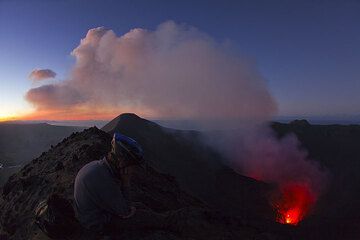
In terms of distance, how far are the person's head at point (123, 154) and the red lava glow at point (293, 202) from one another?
1537 inches

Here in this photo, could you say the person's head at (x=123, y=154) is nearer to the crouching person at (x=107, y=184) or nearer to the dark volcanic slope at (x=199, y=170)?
the crouching person at (x=107, y=184)

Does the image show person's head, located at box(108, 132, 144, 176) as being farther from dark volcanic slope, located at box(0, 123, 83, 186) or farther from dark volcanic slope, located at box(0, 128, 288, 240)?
dark volcanic slope, located at box(0, 123, 83, 186)

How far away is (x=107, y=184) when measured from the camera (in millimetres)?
6445

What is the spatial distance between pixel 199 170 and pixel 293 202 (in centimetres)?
1362

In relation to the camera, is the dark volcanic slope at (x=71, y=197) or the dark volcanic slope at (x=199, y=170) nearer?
the dark volcanic slope at (x=71, y=197)

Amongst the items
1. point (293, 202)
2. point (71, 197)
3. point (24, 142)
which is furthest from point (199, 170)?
point (24, 142)

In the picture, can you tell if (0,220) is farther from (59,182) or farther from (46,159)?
(46,159)

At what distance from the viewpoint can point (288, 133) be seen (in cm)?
6938

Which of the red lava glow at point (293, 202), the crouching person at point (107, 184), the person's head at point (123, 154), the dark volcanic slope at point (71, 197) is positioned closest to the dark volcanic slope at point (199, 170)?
the red lava glow at point (293, 202)

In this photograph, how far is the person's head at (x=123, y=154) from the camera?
6531 millimetres

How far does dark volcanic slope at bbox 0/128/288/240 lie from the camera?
35.7ft

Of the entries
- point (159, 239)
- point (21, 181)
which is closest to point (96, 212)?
point (159, 239)

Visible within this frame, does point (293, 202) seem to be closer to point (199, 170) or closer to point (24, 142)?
point (199, 170)

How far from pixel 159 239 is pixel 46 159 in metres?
14.2
